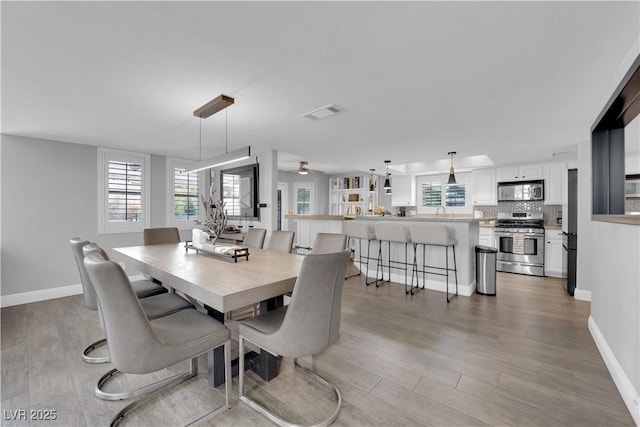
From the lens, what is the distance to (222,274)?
1.87 m

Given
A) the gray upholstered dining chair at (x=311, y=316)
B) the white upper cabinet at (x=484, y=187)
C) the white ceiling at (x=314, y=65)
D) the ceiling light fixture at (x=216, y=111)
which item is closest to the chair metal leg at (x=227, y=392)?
the gray upholstered dining chair at (x=311, y=316)

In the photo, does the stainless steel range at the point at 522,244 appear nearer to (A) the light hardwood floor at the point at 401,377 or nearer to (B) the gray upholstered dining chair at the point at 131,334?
(A) the light hardwood floor at the point at 401,377

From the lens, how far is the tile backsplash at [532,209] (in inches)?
217

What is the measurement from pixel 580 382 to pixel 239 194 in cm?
494

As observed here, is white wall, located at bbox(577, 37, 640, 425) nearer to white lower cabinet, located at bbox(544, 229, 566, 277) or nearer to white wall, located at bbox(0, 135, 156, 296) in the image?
white lower cabinet, located at bbox(544, 229, 566, 277)

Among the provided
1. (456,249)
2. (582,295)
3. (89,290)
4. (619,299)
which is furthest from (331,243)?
(582,295)

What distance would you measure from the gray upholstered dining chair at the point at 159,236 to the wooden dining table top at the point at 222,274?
3.14 feet

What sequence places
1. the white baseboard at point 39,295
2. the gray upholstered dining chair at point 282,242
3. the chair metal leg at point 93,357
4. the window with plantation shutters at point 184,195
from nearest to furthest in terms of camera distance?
1. the chair metal leg at point 93,357
2. the gray upholstered dining chair at point 282,242
3. the white baseboard at point 39,295
4. the window with plantation shutters at point 184,195

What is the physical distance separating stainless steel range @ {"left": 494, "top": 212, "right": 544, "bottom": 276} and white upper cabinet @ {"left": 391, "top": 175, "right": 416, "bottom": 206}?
2.08 metres

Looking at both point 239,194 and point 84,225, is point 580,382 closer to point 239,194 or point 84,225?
point 239,194

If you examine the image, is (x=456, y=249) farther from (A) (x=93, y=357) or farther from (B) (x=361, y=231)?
(A) (x=93, y=357)

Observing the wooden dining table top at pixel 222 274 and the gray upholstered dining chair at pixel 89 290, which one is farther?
the gray upholstered dining chair at pixel 89 290

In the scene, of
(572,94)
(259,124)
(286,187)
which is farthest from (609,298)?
(286,187)

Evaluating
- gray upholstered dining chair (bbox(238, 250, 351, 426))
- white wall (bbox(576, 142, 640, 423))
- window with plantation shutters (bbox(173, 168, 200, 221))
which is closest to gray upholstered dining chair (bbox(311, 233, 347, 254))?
gray upholstered dining chair (bbox(238, 250, 351, 426))
